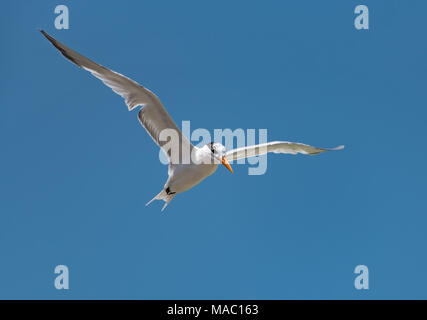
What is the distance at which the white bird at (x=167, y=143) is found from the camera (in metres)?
4.99

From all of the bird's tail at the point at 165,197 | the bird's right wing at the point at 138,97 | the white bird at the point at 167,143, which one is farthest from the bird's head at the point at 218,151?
the bird's tail at the point at 165,197

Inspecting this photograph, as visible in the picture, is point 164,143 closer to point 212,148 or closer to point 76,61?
point 212,148

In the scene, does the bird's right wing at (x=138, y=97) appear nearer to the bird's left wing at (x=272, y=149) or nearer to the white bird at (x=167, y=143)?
the white bird at (x=167, y=143)

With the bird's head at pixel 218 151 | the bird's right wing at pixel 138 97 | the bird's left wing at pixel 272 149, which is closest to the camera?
the bird's right wing at pixel 138 97

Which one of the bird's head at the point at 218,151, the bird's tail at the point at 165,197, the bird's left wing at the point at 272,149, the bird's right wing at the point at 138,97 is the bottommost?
the bird's tail at the point at 165,197

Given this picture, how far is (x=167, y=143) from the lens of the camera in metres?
5.40

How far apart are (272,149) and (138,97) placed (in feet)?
5.95

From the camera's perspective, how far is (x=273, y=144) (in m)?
5.62

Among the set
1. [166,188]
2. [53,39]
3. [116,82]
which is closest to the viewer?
[53,39]

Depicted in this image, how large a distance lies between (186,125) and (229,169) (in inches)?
31.3

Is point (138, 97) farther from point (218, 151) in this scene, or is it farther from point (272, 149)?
point (272, 149)

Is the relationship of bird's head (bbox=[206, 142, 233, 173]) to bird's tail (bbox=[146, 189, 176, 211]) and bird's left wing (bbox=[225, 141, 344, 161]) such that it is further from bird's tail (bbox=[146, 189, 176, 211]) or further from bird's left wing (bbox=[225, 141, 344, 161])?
bird's tail (bbox=[146, 189, 176, 211])

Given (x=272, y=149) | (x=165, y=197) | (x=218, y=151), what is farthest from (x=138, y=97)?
(x=272, y=149)
